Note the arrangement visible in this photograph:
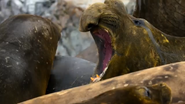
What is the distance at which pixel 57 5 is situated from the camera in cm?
238

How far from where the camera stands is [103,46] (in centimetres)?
86

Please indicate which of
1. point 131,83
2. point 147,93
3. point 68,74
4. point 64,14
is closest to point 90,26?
point 131,83

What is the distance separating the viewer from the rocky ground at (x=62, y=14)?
2.38m

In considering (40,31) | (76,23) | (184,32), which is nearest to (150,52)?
(184,32)

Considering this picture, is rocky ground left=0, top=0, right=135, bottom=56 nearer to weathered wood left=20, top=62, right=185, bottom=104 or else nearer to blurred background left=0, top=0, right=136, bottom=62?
blurred background left=0, top=0, right=136, bottom=62

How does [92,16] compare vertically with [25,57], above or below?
above

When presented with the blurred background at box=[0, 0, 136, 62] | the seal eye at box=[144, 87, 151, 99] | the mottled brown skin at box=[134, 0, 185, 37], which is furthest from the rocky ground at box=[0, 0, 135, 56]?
the seal eye at box=[144, 87, 151, 99]

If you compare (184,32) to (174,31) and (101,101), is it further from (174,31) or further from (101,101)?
(101,101)

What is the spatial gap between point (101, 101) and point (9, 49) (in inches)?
28.9

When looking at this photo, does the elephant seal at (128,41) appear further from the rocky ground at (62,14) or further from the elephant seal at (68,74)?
the rocky ground at (62,14)

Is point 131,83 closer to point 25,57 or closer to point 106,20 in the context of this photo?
point 106,20

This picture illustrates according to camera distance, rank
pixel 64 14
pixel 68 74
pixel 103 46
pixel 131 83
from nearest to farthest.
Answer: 1. pixel 131 83
2. pixel 103 46
3. pixel 68 74
4. pixel 64 14

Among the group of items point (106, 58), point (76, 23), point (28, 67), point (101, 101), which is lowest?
point (76, 23)

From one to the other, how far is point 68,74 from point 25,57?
0.29 m
